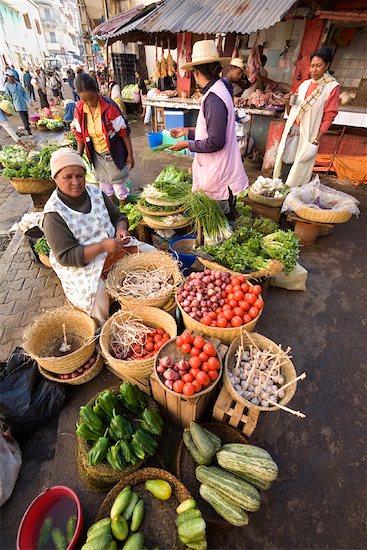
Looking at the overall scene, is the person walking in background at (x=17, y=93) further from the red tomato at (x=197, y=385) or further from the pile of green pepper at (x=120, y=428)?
the red tomato at (x=197, y=385)

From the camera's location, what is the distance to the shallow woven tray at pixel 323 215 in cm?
413

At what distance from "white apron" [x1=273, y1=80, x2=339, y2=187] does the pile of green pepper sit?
199 inches

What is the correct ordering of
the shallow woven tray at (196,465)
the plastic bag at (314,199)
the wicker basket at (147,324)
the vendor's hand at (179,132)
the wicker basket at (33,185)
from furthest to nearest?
the wicker basket at (33,185)
the plastic bag at (314,199)
the vendor's hand at (179,132)
the wicker basket at (147,324)
the shallow woven tray at (196,465)

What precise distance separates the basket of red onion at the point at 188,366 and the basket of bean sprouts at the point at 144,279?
64 cm

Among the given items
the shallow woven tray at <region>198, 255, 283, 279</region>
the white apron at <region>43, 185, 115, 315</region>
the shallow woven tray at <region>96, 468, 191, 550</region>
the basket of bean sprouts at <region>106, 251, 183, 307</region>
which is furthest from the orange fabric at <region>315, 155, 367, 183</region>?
the shallow woven tray at <region>96, 468, 191, 550</region>

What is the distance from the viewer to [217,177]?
3.40 metres

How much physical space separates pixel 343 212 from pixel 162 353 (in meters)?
3.59

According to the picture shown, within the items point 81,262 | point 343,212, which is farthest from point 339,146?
point 81,262

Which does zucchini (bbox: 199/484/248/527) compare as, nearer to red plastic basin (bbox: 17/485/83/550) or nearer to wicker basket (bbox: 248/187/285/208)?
red plastic basin (bbox: 17/485/83/550)

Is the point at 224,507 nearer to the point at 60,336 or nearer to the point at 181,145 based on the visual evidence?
the point at 60,336

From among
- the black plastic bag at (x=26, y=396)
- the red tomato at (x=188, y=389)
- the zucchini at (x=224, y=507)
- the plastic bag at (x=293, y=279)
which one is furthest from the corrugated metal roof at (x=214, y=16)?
the zucchini at (x=224, y=507)

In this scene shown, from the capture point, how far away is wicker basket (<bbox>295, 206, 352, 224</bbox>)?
413 cm

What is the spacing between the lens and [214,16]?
20.3 feet

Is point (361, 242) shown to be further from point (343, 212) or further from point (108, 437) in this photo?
point (108, 437)
